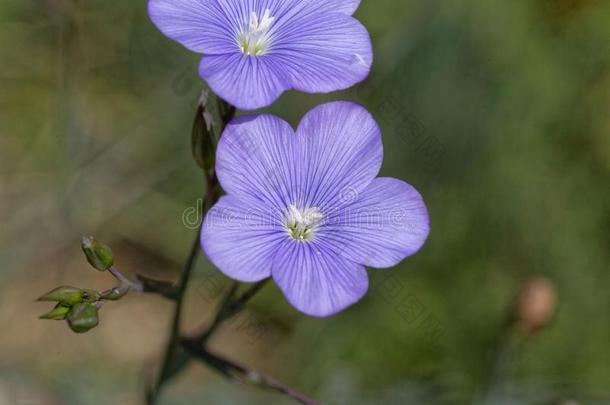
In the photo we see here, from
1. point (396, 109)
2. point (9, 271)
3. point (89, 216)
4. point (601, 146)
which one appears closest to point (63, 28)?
point (89, 216)

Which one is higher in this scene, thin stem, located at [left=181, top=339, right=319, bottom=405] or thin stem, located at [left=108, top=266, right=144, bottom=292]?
thin stem, located at [left=108, top=266, right=144, bottom=292]

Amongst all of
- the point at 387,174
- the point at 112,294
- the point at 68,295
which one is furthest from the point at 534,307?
the point at 68,295

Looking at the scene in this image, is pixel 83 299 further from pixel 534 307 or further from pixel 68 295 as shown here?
pixel 534 307

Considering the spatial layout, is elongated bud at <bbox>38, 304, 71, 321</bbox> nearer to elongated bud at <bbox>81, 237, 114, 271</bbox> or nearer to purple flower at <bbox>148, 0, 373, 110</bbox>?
elongated bud at <bbox>81, 237, 114, 271</bbox>

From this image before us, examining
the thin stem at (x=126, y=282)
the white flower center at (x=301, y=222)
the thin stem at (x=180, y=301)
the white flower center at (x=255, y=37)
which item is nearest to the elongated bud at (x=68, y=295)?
the thin stem at (x=126, y=282)

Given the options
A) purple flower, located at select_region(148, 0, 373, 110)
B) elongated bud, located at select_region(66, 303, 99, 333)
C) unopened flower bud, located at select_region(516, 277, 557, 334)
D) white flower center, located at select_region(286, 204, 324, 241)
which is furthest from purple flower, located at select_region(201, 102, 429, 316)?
unopened flower bud, located at select_region(516, 277, 557, 334)

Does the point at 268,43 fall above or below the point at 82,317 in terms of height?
above
